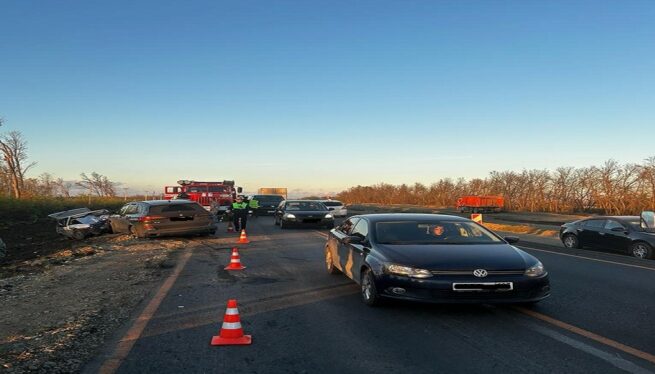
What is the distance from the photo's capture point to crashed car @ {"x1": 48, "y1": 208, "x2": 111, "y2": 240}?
2317cm

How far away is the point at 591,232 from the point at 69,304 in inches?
624

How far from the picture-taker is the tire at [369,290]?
7.09m

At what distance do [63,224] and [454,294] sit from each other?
21.8 m

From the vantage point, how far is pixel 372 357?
5078 millimetres

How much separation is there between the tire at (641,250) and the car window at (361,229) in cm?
1077

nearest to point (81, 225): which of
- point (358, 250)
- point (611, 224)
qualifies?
point (358, 250)

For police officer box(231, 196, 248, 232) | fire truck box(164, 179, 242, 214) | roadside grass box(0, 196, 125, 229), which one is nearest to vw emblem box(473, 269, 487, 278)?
police officer box(231, 196, 248, 232)

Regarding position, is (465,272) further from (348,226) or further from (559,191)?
(559,191)

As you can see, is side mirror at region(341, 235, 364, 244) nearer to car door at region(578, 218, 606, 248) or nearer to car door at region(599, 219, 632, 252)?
car door at region(599, 219, 632, 252)

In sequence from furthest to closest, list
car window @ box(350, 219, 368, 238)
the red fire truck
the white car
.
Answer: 1. the red fire truck
2. the white car
3. car window @ box(350, 219, 368, 238)

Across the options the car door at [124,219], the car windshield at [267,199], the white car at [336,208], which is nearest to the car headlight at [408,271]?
the car door at [124,219]

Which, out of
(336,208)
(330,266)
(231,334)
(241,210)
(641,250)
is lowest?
(641,250)

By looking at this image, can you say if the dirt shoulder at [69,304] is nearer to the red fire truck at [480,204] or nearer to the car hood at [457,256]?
the car hood at [457,256]

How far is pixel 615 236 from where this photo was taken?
16.8 meters
